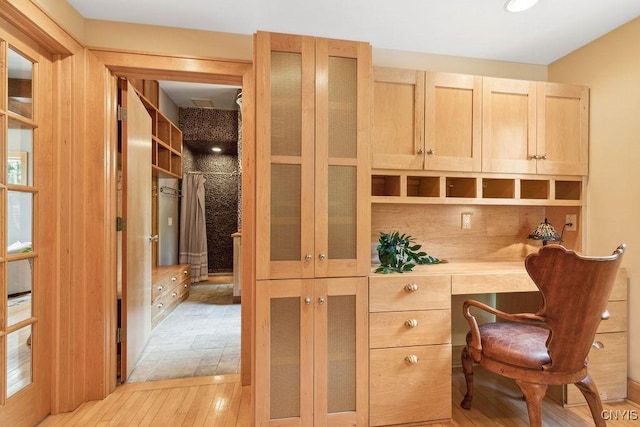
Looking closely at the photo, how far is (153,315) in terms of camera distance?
10.3 ft

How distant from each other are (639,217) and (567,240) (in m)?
0.49

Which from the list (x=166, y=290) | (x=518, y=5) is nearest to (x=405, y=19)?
(x=518, y=5)

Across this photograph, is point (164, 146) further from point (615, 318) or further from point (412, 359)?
point (615, 318)

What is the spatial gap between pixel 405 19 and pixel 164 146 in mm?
3224

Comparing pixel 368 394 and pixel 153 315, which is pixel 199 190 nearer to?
pixel 153 315

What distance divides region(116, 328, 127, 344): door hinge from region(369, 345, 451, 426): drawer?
1711mm

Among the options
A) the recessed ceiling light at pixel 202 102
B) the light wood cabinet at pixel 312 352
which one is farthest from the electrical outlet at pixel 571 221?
the recessed ceiling light at pixel 202 102

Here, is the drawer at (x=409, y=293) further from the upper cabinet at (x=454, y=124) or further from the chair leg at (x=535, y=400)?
the upper cabinet at (x=454, y=124)

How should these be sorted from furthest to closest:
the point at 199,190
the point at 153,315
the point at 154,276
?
the point at 199,190 < the point at 154,276 < the point at 153,315

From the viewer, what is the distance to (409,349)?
5.65ft

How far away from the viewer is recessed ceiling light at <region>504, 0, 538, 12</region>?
173 cm

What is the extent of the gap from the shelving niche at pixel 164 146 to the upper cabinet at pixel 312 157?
2.36m

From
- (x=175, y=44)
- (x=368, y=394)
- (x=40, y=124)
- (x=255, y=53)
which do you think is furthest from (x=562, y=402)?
(x=40, y=124)

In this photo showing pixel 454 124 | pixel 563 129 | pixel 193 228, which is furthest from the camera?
pixel 193 228
